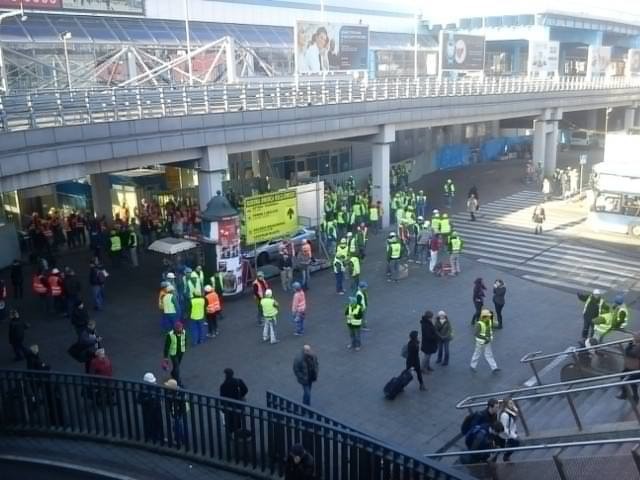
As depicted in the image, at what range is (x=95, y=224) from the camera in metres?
23.2

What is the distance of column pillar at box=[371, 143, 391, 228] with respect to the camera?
2948 centimetres

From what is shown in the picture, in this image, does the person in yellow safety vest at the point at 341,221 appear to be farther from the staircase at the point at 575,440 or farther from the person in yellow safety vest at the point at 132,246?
the staircase at the point at 575,440

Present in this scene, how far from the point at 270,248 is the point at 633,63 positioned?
164ft

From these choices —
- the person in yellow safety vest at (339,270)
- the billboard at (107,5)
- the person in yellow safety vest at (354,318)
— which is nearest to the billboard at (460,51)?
the billboard at (107,5)

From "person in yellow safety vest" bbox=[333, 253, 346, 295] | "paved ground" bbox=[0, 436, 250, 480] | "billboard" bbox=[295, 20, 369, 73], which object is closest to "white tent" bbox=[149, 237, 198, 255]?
"person in yellow safety vest" bbox=[333, 253, 346, 295]

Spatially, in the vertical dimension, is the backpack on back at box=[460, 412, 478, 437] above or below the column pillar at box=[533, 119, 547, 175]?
below

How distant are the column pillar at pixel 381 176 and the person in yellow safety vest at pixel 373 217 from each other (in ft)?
3.31

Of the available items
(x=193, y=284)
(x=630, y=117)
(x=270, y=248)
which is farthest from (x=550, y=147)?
(x=193, y=284)

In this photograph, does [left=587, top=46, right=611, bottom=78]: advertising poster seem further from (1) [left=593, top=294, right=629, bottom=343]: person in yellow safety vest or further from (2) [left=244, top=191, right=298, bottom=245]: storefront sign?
(1) [left=593, top=294, right=629, bottom=343]: person in yellow safety vest

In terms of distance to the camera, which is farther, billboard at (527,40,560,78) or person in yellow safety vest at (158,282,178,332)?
billboard at (527,40,560,78)

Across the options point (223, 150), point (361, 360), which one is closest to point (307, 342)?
point (361, 360)

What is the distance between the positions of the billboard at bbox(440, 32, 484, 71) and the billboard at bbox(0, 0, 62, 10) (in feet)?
→ 76.1

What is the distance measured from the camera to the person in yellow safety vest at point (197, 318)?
1520 cm

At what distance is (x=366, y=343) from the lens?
15.8 m
